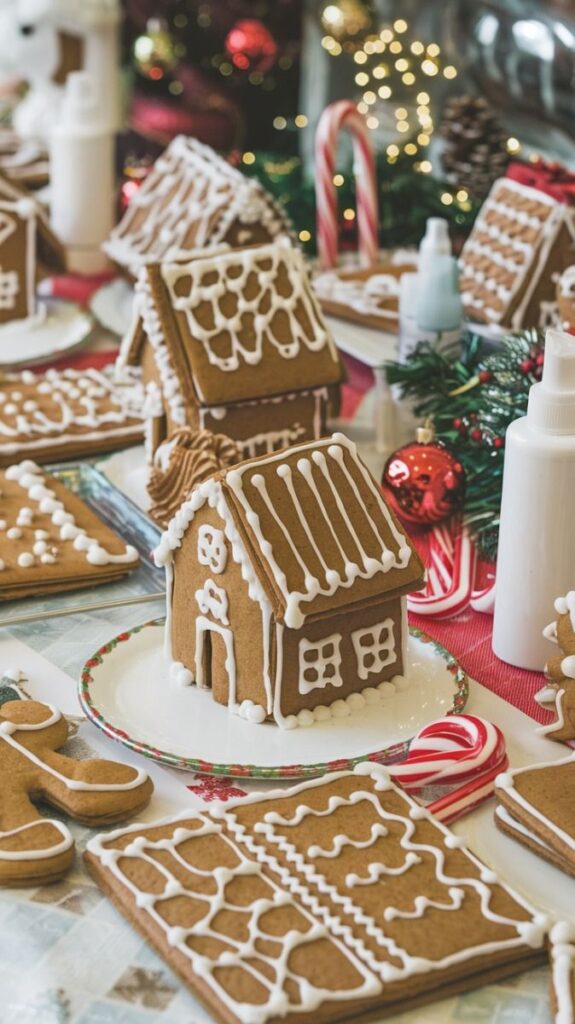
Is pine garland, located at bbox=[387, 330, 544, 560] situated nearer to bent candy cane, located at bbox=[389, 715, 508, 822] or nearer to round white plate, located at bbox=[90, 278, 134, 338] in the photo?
bent candy cane, located at bbox=[389, 715, 508, 822]

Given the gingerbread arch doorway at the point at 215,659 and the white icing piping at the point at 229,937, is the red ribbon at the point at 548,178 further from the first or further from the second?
the white icing piping at the point at 229,937

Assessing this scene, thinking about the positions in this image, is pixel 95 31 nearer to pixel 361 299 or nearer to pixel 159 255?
pixel 159 255

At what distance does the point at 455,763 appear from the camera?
1.26 meters

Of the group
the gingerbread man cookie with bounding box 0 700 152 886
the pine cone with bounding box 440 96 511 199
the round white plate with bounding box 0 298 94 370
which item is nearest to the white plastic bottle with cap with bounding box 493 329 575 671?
the gingerbread man cookie with bounding box 0 700 152 886

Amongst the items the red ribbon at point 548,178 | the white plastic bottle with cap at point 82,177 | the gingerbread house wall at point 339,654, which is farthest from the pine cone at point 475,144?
the gingerbread house wall at point 339,654

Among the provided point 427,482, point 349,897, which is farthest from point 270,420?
point 349,897

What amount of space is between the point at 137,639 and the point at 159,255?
1159mm

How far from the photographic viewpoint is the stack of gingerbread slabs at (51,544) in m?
1.64

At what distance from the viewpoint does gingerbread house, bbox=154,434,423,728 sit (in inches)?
50.8

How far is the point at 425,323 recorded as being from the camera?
80.3 inches

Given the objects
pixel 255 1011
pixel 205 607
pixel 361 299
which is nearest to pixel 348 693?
pixel 205 607

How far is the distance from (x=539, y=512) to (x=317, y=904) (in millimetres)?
483

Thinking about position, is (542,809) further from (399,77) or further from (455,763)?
(399,77)

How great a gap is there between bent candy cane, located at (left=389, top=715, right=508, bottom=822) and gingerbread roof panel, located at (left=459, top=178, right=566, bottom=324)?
3.41 feet
